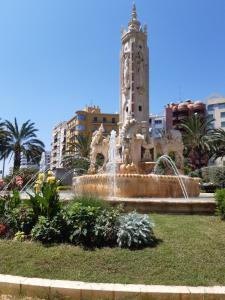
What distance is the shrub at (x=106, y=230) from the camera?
20.3 ft

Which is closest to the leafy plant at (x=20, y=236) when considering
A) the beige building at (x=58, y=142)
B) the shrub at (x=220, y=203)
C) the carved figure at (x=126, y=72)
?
the shrub at (x=220, y=203)

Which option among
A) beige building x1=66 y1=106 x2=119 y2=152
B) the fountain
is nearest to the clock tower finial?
the fountain

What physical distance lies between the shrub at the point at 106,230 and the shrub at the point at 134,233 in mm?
127

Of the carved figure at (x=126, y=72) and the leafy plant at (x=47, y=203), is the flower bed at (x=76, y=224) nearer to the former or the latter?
the leafy plant at (x=47, y=203)

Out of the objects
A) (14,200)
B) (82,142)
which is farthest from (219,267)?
(82,142)

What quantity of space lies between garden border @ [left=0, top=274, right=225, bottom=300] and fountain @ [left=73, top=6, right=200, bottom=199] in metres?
4.40

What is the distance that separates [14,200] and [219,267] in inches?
201

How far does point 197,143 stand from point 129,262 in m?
41.8

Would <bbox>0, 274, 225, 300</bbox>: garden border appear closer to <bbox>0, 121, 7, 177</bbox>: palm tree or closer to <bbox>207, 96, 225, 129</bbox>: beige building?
<bbox>0, 121, 7, 177</bbox>: palm tree

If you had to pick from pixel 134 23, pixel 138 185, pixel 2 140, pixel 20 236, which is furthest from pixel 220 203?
pixel 2 140

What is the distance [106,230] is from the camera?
6.18 metres

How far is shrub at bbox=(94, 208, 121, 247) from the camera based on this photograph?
6.18 metres

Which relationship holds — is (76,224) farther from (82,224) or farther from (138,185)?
(138,185)

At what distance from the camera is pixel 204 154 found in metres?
47.3
